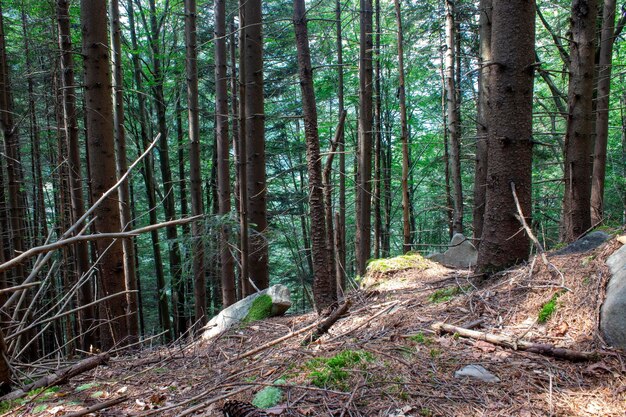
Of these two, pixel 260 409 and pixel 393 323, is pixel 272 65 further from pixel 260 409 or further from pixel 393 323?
pixel 260 409

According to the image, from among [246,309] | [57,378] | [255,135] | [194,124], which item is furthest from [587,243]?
[194,124]

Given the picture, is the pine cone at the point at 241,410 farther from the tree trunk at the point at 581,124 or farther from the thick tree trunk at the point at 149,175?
the thick tree trunk at the point at 149,175

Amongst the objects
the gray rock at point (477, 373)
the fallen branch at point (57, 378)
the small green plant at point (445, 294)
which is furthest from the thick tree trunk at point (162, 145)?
the gray rock at point (477, 373)

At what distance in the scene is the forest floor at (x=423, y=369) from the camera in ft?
7.41

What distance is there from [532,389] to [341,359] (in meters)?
1.11

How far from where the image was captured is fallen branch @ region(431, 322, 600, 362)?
103 inches

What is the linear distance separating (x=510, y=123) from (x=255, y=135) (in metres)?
5.10

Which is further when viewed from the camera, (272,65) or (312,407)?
(272,65)

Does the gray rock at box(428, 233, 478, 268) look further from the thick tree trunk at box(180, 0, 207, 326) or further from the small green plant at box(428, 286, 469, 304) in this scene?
the thick tree trunk at box(180, 0, 207, 326)

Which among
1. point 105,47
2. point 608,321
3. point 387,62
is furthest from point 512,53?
point 387,62

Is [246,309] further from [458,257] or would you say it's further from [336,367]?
[458,257]

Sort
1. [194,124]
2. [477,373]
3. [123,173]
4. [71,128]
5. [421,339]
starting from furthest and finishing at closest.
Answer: [194,124] → [123,173] → [71,128] → [421,339] → [477,373]

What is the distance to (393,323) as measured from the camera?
3709 mm

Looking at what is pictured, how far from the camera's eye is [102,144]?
565 cm
